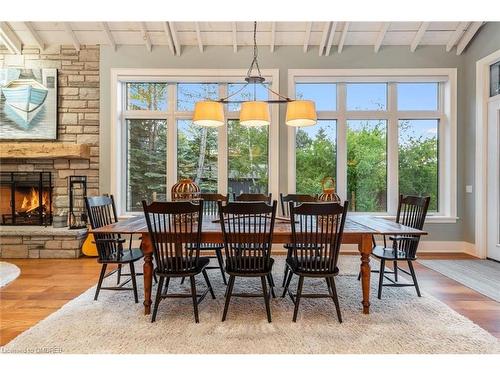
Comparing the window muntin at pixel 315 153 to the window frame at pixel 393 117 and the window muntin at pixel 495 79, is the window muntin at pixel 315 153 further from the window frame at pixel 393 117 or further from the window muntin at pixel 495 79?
the window muntin at pixel 495 79

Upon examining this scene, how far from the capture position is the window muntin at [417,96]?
4.99 meters

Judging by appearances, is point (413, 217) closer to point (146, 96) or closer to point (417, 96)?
point (417, 96)

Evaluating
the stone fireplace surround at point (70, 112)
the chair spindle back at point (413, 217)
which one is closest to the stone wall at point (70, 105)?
the stone fireplace surround at point (70, 112)

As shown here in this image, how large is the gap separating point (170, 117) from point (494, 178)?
4885 millimetres

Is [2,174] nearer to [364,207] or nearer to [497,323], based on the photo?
[364,207]

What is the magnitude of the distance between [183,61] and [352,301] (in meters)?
4.13

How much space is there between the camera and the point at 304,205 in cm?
228

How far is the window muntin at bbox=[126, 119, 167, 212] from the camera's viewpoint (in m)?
5.07

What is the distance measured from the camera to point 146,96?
505 centimetres

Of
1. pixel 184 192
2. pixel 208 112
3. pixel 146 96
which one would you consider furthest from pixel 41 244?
pixel 208 112

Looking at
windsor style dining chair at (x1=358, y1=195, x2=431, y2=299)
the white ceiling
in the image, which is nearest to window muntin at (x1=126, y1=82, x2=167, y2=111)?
the white ceiling

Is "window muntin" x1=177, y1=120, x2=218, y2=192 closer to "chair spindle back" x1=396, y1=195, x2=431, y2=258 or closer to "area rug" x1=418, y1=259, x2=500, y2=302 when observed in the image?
"chair spindle back" x1=396, y1=195, x2=431, y2=258

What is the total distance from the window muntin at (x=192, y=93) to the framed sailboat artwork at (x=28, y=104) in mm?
1898

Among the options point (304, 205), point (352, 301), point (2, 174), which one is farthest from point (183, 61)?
point (352, 301)
